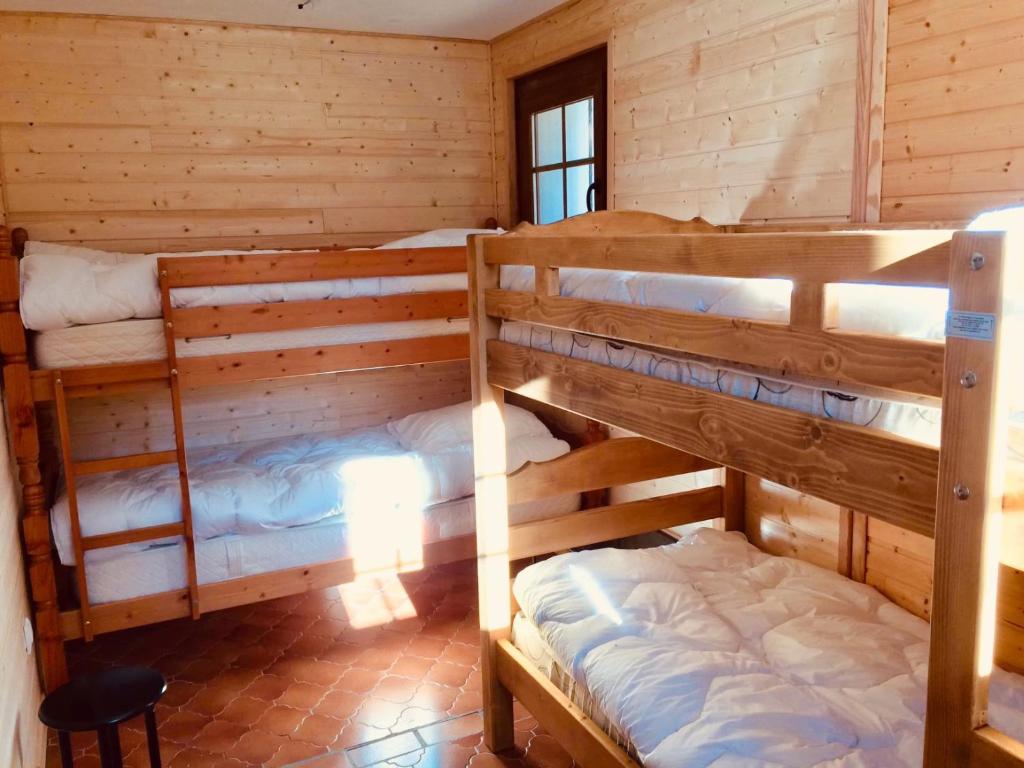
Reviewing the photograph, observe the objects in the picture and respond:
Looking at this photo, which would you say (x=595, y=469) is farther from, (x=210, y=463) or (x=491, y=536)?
(x=210, y=463)

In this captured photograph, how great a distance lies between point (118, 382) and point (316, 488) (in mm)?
830

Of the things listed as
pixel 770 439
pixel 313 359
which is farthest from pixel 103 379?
pixel 770 439

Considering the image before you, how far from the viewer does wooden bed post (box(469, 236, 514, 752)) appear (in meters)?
2.55

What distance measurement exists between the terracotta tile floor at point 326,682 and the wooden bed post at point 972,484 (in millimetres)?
1678

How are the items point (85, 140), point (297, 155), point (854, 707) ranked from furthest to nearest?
point (297, 155) → point (85, 140) → point (854, 707)

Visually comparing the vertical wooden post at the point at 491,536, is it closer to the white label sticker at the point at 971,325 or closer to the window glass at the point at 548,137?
the white label sticker at the point at 971,325

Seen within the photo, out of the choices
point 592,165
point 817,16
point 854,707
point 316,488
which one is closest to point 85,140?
point 316,488

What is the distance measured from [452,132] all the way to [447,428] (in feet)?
5.52

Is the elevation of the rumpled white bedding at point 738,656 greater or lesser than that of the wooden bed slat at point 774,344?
lesser

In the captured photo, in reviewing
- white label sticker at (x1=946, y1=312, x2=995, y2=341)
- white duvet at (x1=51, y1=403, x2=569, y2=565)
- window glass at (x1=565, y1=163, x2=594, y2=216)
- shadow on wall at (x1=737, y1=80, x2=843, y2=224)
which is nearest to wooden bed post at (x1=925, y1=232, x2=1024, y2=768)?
white label sticker at (x1=946, y1=312, x2=995, y2=341)

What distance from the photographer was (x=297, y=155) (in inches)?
169

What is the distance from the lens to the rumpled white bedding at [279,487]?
315 cm

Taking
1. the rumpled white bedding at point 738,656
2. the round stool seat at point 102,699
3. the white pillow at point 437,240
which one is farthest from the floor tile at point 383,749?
the white pillow at point 437,240

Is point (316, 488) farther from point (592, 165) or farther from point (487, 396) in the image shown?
point (592, 165)
